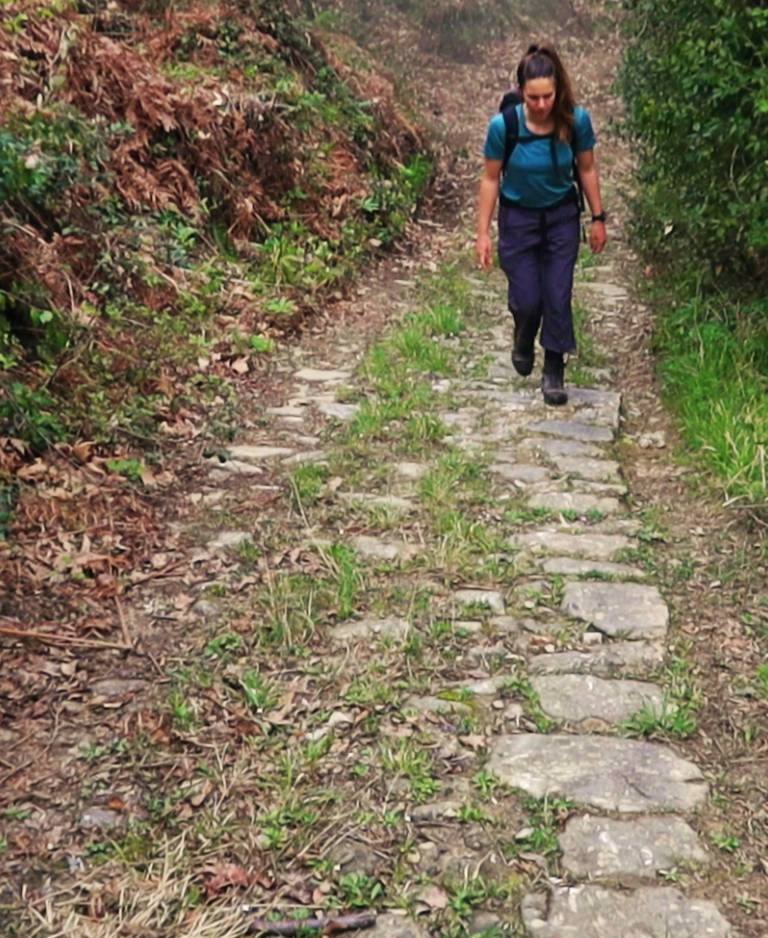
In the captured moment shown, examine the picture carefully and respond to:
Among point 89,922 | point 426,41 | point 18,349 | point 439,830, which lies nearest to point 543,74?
point 18,349

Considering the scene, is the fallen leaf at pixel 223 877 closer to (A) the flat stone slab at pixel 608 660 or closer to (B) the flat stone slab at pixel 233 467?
(A) the flat stone slab at pixel 608 660

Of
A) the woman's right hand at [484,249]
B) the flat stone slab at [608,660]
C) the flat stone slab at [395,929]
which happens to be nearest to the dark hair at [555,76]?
the woman's right hand at [484,249]

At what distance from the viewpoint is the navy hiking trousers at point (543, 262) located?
5.70 meters

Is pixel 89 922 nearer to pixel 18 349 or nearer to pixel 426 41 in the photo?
pixel 18 349

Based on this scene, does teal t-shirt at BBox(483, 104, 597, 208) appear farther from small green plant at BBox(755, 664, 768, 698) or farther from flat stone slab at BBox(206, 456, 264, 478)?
small green plant at BBox(755, 664, 768, 698)

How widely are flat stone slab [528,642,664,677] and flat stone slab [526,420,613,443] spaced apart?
1.97 meters

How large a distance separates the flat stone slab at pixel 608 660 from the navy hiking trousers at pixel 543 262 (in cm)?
255

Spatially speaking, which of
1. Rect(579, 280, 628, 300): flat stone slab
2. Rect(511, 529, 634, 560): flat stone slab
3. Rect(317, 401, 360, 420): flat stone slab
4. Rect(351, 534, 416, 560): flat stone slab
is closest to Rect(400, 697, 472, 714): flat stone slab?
Rect(351, 534, 416, 560): flat stone slab

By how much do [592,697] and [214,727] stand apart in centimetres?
125

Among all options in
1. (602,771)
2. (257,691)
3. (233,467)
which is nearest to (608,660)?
(602,771)

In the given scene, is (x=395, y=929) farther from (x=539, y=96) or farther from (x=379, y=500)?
(x=539, y=96)

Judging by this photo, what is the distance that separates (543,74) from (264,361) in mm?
2559

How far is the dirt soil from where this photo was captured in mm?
2736

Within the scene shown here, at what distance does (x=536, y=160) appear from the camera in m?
5.42
